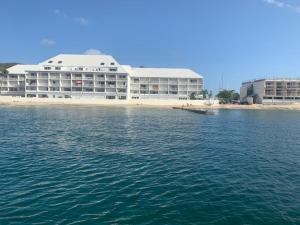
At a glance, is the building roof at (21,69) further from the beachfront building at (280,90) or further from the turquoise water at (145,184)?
the turquoise water at (145,184)

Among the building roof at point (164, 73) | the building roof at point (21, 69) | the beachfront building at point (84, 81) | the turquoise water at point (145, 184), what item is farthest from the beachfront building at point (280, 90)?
the turquoise water at point (145, 184)

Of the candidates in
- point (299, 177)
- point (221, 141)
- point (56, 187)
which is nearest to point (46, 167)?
point (56, 187)

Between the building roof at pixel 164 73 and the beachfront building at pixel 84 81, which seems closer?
the beachfront building at pixel 84 81

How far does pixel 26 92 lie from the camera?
15650 cm

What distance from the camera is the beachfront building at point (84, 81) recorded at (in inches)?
6132

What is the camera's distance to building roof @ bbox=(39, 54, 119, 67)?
521 feet

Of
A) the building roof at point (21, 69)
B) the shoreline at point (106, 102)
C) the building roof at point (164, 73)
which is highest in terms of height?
the building roof at point (21, 69)

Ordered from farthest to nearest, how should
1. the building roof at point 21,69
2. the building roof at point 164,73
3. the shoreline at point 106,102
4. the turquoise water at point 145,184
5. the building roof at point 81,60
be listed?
the building roof at point 164,73 → the building roof at point 21,69 → the building roof at point 81,60 → the shoreline at point 106,102 → the turquoise water at point 145,184

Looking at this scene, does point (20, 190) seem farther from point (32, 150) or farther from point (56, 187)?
point (32, 150)

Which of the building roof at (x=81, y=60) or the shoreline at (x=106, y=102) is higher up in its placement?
the building roof at (x=81, y=60)

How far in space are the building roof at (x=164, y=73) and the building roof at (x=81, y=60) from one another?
16.6 metres

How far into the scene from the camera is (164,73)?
566ft

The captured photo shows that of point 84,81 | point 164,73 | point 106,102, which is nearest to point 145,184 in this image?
point 106,102

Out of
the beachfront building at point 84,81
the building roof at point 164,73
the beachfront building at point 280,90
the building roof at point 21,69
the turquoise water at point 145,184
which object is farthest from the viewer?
the beachfront building at point 280,90
